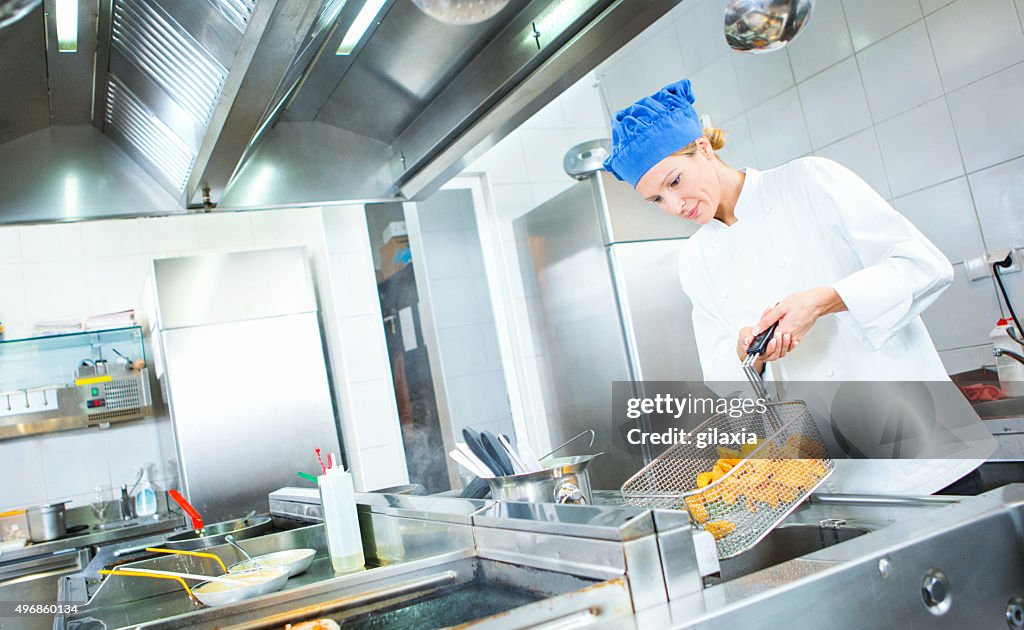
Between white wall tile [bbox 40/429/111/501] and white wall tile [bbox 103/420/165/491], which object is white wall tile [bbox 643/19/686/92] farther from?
white wall tile [bbox 40/429/111/501]

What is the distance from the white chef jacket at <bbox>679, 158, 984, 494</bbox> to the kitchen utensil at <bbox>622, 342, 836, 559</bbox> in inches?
13.0

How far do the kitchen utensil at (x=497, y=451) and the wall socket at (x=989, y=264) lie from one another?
1961 millimetres

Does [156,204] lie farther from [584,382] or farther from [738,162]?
[738,162]

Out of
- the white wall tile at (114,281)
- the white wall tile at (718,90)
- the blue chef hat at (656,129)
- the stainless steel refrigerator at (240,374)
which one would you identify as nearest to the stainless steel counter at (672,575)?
the blue chef hat at (656,129)

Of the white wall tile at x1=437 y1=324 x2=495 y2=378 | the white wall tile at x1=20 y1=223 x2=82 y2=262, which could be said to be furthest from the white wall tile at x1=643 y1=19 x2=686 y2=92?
the white wall tile at x1=20 y1=223 x2=82 y2=262

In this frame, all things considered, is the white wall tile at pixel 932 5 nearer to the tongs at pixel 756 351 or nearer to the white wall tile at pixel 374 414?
the tongs at pixel 756 351

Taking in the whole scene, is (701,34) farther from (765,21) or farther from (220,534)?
(220,534)

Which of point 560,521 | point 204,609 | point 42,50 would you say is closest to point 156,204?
point 42,50

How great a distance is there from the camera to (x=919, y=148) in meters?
2.66

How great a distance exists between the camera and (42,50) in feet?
4.96

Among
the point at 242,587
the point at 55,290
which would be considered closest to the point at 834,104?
the point at 242,587

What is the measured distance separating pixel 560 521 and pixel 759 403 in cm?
58

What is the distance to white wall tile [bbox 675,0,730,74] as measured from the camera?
11.2ft

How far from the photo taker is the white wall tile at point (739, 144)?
3309mm
